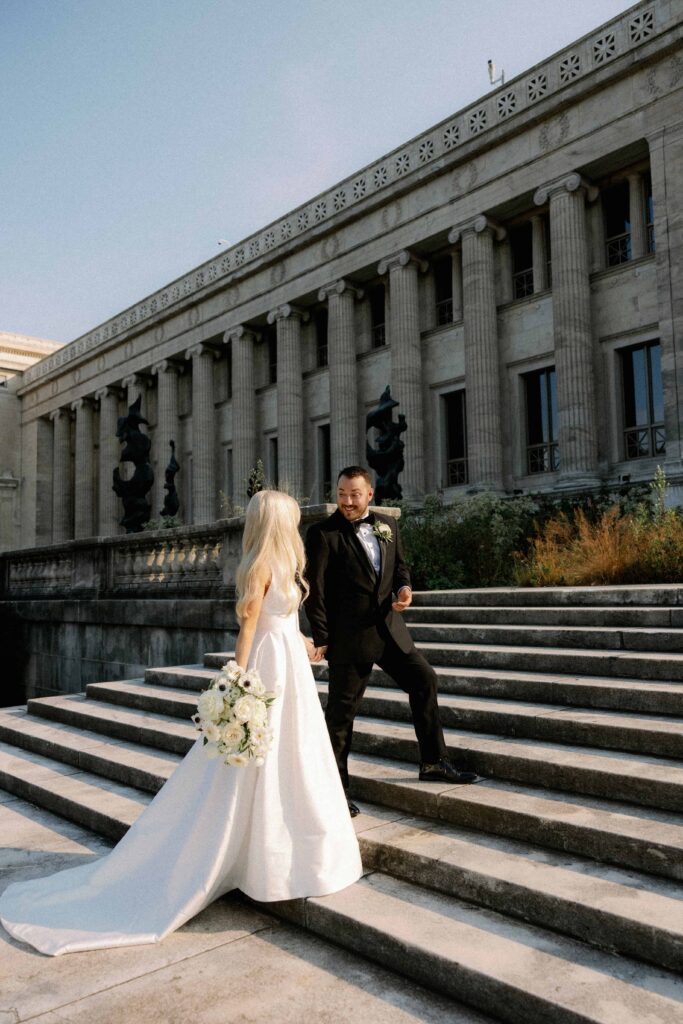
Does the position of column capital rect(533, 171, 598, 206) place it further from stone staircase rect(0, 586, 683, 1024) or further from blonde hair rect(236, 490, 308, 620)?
blonde hair rect(236, 490, 308, 620)

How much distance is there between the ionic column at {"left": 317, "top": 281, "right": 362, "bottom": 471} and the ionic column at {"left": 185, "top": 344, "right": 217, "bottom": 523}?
7657 millimetres

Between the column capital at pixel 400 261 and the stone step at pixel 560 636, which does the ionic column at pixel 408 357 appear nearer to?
the column capital at pixel 400 261

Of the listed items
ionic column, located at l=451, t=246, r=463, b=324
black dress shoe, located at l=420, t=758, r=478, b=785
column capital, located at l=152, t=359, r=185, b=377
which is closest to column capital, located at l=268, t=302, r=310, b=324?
ionic column, located at l=451, t=246, r=463, b=324

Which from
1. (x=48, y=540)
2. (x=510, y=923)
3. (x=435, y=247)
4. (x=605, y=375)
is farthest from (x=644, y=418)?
(x=48, y=540)

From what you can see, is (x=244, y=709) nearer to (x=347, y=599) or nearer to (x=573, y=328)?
(x=347, y=599)

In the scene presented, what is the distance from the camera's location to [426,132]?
24469 mm

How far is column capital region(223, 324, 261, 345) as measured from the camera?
3169 cm

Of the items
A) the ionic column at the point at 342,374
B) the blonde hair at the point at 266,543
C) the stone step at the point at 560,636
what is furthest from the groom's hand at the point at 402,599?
the ionic column at the point at 342,374

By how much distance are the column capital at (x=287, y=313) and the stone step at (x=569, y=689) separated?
24712 millimetres

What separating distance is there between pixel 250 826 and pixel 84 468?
41.3 metres

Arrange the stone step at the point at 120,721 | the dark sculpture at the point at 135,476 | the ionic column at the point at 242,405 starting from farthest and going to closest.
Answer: the ionic column at the point at 242,405 < the dark sculpture at the point at 135,476 < the stone step at the point at 120,721

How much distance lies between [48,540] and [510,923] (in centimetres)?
4652

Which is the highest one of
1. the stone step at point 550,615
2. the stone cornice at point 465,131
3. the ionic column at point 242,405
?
the stone cornice at point 465,131

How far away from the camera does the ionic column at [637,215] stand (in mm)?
20844
